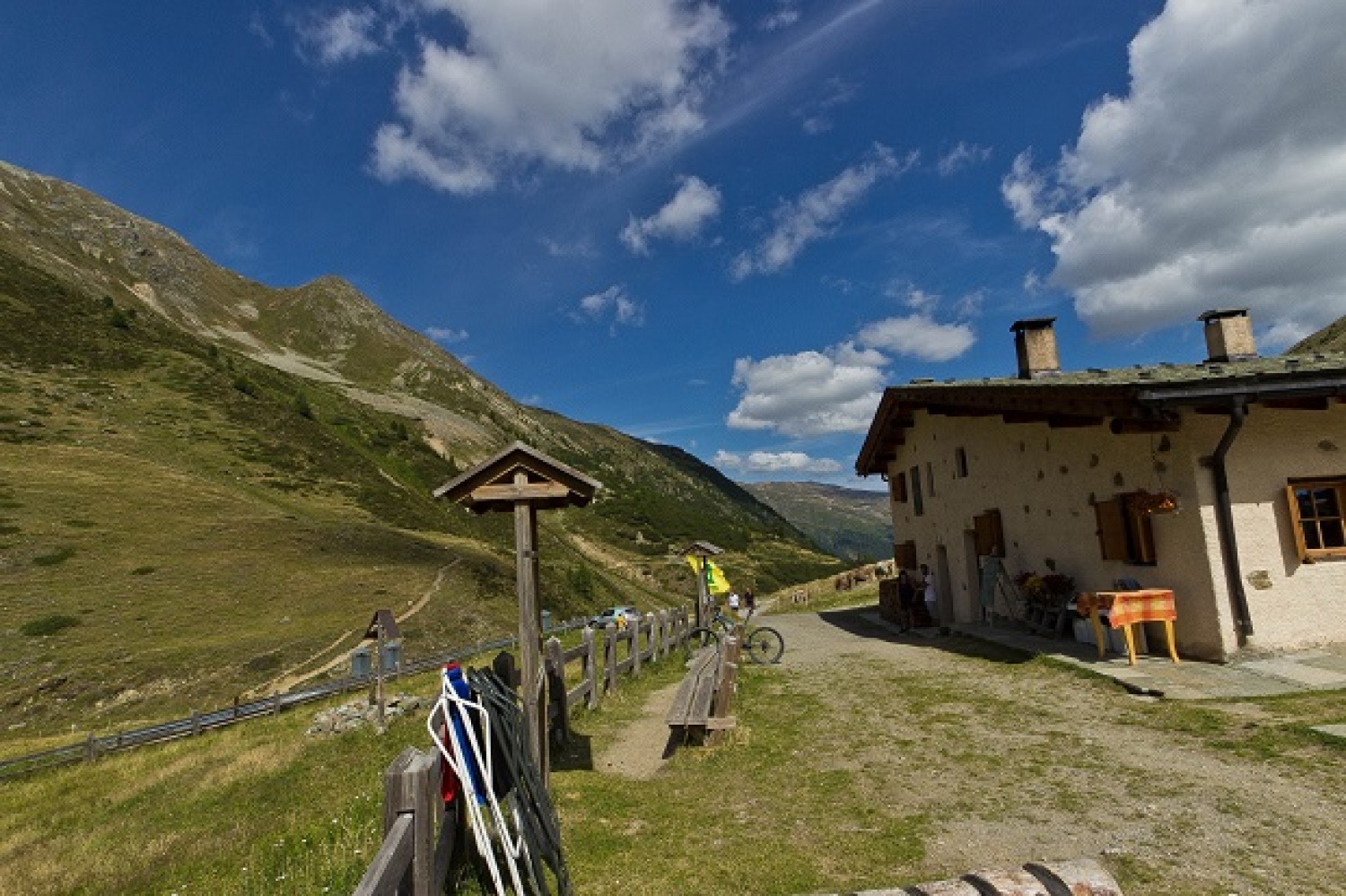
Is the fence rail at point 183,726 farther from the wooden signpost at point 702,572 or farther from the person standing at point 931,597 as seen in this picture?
the person standing at point 931,597

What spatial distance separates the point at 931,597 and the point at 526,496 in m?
15.0

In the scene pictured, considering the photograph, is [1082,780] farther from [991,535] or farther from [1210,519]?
[991,535]

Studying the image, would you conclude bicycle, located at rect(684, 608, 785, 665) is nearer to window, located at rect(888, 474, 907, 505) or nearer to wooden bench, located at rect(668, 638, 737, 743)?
wooden bench, located at rect(668, 638, 737, 743)

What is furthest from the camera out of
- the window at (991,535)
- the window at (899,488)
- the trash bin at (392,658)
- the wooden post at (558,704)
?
the window at (899,488)

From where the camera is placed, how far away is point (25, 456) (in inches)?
1480

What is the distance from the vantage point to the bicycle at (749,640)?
1501cm

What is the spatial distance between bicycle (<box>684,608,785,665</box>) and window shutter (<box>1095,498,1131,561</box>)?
603 cm

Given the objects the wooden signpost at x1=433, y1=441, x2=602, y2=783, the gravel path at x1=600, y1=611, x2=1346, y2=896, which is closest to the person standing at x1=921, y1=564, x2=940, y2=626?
the gravel path at x1=600, y1=611, x2=1346, y2=896

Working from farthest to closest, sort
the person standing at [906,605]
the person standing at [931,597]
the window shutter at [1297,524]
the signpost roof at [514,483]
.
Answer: the person standing at [931,597]
the person standing at [906,605]
the window shutter at [1297,524]
the signpost roof at [514,483]

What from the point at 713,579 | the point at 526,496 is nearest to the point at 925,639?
the point at 713,579

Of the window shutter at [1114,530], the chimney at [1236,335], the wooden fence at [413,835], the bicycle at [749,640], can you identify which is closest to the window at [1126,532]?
the window shutter at [1114,530]

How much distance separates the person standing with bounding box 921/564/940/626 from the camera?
18.9 metres

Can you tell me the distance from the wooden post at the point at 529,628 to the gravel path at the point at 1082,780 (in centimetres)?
175

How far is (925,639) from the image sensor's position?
16.2 metres
